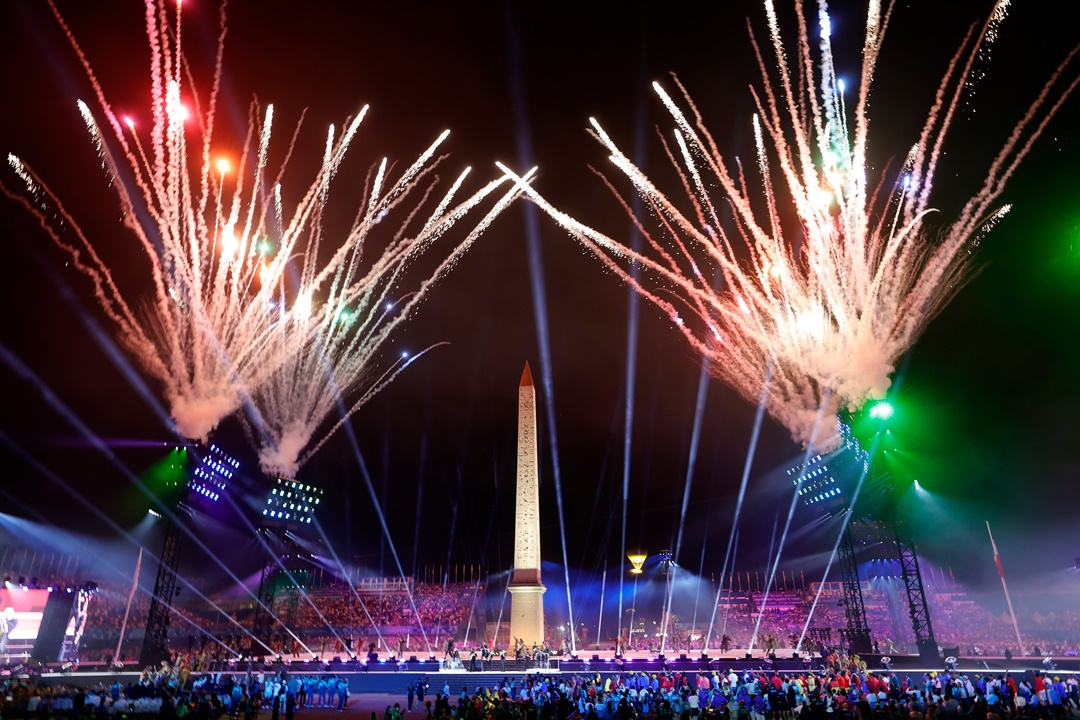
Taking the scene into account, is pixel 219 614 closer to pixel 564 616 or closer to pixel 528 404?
pixel 528 404

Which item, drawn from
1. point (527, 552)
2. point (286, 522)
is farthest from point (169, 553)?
point (286, 522)

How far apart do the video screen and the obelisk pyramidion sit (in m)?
23.5

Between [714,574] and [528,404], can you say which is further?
[714,574]

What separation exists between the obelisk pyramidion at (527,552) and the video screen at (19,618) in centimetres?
2354

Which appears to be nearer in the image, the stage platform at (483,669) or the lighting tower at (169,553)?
the stage platform at (483,669)

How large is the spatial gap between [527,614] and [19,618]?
1089 inches

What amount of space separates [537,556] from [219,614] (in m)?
26.5

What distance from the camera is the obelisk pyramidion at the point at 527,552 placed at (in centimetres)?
3469

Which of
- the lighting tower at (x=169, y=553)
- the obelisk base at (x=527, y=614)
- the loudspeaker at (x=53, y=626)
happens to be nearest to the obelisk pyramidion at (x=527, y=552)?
the obelisk base at (x=527, y=614)

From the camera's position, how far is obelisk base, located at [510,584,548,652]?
34625 mm

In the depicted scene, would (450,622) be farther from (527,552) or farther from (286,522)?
(527,552)

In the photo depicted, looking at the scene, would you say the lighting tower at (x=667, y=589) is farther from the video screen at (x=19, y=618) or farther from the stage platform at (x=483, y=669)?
the video screen at (x=19, y=618)

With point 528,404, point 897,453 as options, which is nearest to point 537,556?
point 528,404

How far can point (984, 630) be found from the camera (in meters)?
43.5
